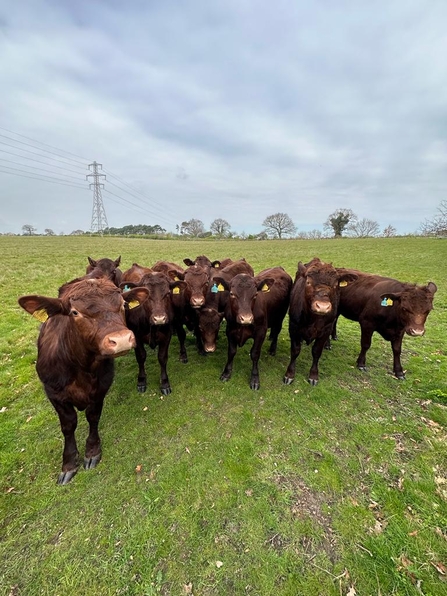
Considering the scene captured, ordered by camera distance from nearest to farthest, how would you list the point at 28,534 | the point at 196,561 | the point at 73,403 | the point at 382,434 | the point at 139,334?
the point at 196,561
the point at 28,534
the point at 73,403
the point at 382,434
the point at 139,334

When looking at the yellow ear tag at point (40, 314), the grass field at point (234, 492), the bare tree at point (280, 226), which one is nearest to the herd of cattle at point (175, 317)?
the yellow ear tag at point (40, 314)

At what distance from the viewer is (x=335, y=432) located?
425cm

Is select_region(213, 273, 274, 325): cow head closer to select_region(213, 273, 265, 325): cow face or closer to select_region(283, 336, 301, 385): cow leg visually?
select_region(213, 273, 265, 325): cow face

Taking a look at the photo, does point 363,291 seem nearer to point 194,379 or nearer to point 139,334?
point 194,379

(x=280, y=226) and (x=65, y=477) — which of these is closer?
(x=65, y=477)

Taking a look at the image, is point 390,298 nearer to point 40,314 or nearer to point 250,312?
point 250,312

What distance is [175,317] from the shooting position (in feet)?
19.8

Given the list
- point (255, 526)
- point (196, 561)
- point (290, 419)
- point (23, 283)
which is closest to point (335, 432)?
point (290, 419)

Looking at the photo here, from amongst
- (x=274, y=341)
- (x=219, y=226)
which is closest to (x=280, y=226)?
(x=219, y=226)

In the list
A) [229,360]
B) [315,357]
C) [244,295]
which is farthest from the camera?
[229,360]

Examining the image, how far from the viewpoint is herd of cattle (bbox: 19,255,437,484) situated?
2756mm

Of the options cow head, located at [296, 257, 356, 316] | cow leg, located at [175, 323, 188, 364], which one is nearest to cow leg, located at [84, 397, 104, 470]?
cow leg, located at [175, 323, 188, 364]

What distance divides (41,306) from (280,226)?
82241 mm

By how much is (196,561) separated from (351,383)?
13.2 ft
